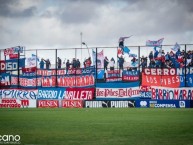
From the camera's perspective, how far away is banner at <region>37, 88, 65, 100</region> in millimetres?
44500

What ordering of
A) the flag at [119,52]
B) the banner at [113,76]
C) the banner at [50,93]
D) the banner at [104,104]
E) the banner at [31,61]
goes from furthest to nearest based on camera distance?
the banner at [31,61] → the banner at [113,76] → the flag at [119,52] → the banner at [50,93] → the banner at [104,104]

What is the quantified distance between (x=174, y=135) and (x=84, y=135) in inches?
122

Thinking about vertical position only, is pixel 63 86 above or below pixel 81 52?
below

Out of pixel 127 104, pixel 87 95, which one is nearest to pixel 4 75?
pixel 87 95

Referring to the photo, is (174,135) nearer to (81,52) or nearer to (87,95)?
(87,95)

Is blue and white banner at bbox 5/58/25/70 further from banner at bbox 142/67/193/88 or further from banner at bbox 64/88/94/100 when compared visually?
banner at bbox 142/67/193/88

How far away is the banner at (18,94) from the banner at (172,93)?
11.8 m

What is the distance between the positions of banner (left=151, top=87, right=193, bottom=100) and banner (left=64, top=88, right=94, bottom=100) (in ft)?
19.6

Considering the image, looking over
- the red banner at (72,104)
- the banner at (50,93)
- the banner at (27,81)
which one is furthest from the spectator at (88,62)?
the red banner at (72,104)

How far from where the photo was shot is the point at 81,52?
47.3 metres

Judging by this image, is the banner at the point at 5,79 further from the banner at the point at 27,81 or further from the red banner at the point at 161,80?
the red banner at the point at 161,80

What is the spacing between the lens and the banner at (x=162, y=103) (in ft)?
135

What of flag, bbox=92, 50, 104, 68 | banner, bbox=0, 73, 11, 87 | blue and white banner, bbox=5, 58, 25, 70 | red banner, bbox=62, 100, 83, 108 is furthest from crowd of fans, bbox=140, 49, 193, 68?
banner, bbox=0, 73, 11, 87

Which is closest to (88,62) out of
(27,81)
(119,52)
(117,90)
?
(119,52)
